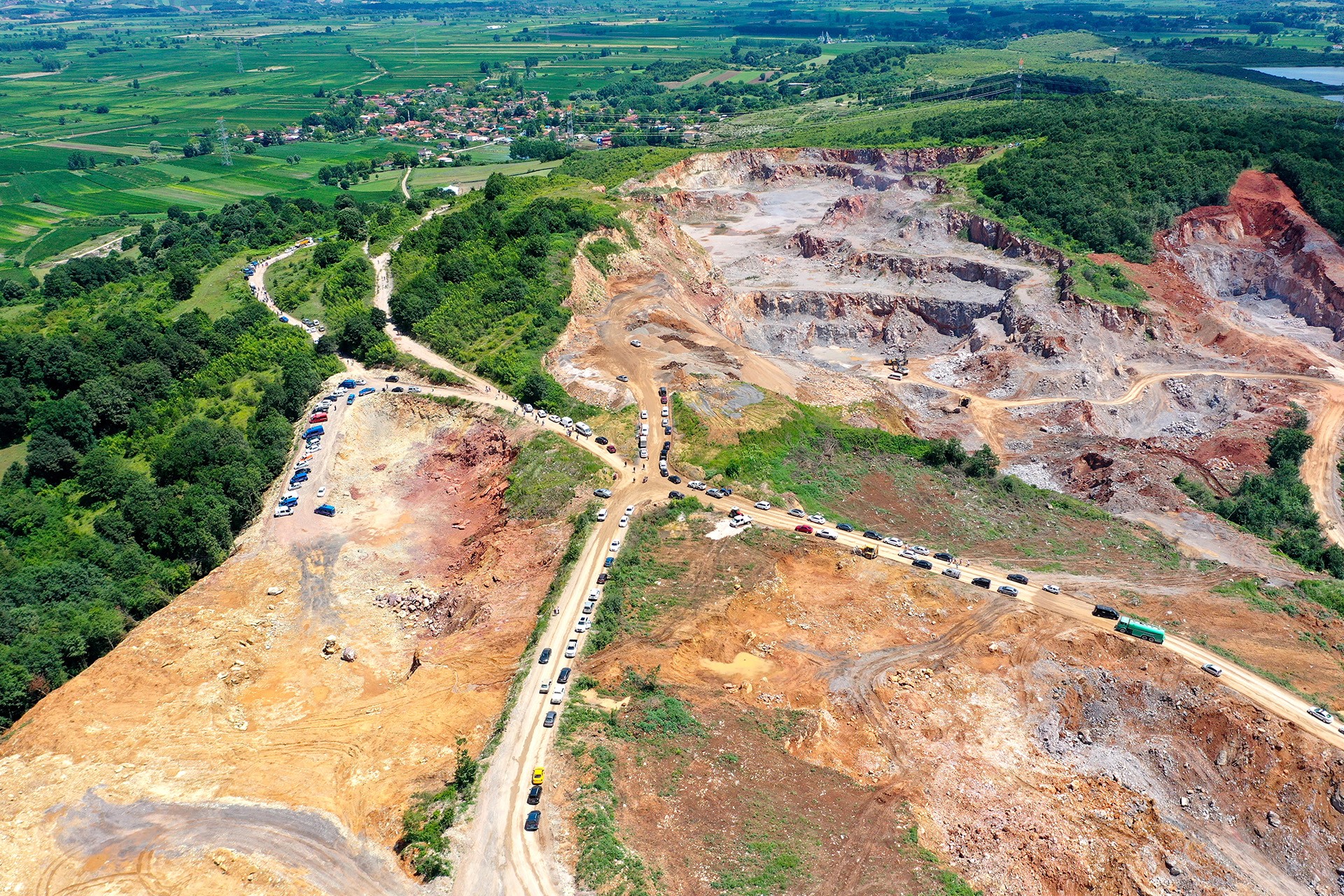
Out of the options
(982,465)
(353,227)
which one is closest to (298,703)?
(982,465)

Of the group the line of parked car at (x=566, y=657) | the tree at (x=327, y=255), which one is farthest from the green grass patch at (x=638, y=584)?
the tree at (x=327, y=255)

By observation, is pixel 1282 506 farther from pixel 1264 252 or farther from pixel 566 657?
pixel 566 657

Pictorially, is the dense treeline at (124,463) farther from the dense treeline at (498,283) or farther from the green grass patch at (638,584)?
the green grass patch at (638,584)

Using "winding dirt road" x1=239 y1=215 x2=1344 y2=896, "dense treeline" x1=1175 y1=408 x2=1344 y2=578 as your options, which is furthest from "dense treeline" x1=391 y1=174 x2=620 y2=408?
"dense treeline" x1=1175 y1=408 x2=1344 y2=578

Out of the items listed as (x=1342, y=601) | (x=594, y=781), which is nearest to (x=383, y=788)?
(x=594, y=781)

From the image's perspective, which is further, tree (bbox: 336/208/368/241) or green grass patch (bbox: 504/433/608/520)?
tree (bbox: 336/208/368/241)

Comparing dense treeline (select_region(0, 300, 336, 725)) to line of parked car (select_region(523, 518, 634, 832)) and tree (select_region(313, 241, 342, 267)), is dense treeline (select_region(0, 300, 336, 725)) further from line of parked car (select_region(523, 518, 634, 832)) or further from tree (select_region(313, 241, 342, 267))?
line of parked car (select_region(523, 518, 634, 832))
